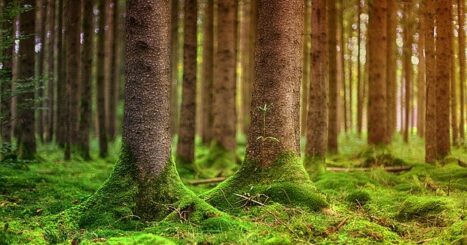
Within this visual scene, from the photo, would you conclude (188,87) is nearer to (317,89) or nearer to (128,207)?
(317,89)

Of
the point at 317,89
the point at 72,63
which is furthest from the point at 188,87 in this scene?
the point at 72,63

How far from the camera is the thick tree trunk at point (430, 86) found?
12.2 metres

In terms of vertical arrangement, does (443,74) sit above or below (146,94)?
above

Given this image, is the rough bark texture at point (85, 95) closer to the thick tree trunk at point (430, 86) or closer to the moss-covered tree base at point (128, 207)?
the moss-covered tree base at point (128, 207)

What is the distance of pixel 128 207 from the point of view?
678 cm

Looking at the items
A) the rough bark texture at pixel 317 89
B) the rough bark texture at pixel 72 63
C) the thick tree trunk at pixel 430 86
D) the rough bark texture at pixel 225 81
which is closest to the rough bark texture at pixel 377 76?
the thick tree trunk at pixel 430 86

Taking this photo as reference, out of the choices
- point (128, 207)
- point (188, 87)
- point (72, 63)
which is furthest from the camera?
point (72, 63)

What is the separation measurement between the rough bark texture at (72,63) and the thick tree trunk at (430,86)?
10324mm

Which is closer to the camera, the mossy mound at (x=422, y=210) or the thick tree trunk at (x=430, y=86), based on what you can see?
the mossy mound at (x=422, y=210)

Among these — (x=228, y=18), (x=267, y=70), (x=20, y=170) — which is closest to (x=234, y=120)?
(x=228, y=18)

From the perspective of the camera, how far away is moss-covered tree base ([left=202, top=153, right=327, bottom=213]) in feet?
23.1

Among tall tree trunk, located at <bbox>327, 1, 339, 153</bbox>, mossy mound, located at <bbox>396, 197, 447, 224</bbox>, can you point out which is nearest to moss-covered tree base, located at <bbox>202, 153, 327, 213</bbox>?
mossy mound, located at <bbox>396, 197, 447, 224</bbox>

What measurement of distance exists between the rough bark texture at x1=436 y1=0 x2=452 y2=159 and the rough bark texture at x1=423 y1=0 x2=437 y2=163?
243 mm

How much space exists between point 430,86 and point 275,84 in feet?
21.4
